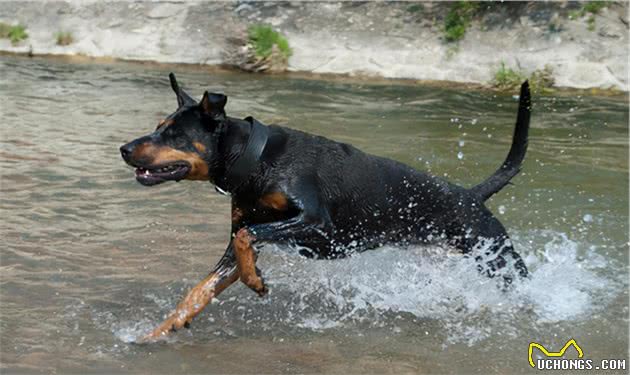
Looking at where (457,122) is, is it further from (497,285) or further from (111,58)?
(111,58)

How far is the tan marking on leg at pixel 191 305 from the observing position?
168 inches

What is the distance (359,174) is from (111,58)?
8707mm

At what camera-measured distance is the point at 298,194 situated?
4.38m

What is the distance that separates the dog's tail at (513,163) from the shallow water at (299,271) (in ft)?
1.47

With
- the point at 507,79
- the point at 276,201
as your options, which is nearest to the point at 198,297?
the point at 276,201

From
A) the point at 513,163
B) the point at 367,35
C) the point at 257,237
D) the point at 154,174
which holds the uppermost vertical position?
the point at 154,174

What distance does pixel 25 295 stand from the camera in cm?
475

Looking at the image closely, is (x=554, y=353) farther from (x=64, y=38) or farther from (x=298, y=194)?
(x=64, y=38)

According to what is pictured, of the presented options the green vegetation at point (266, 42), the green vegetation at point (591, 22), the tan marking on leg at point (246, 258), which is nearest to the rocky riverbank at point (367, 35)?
the green vegetation at point (591, 22)

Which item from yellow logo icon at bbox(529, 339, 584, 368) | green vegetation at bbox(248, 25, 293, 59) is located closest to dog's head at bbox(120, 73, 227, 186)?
yellow logo icon at bbox(529, 339, 584, 368)

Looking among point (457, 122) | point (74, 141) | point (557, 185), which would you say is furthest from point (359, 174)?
point (457, 122)

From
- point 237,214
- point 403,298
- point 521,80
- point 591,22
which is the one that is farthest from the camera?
point 591,22

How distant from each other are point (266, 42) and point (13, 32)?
382 centimetres

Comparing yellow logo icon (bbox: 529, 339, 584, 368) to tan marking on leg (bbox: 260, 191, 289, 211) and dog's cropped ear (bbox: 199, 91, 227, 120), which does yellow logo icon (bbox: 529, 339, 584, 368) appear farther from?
dog's cropped ear (bbox: 199, 91, 227, 120)
